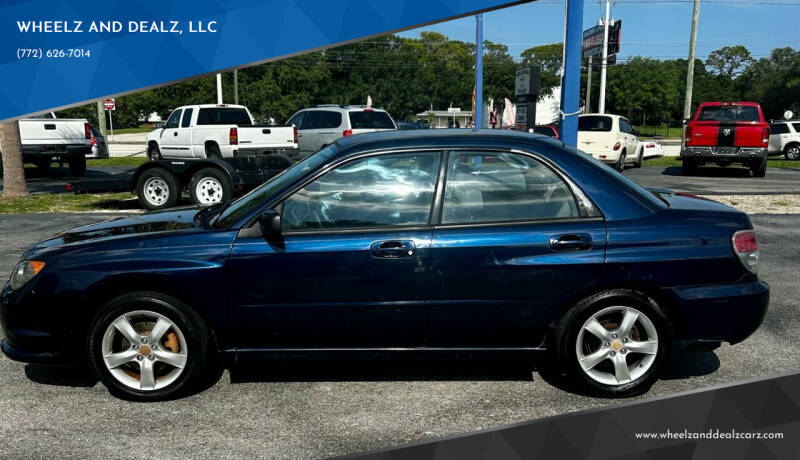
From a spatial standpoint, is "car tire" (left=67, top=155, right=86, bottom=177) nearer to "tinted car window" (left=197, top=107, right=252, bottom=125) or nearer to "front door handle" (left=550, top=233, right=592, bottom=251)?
"tinted car window" (left=197, top=107, right=252, bottom=125)

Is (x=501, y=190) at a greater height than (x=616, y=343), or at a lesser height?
greater

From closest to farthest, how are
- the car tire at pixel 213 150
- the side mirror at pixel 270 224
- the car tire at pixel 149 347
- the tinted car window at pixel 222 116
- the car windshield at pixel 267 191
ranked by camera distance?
the side mirror at pixel 270 224 → the car tire at pixel 149 347 → the car windshield at pixel 267 191 → the car tire at pixel 213 150 → the tinted car window at pixel 222 116

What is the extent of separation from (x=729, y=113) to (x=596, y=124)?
3.76m

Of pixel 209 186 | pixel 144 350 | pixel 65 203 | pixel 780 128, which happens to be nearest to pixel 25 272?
pixel 144 350

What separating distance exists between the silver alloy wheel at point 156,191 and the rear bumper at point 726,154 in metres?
14.8

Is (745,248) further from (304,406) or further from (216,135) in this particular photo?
(216,135)

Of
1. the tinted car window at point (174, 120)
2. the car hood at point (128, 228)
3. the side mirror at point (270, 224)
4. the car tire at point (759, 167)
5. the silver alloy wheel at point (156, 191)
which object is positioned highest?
the tinted car window at point (174, 120)

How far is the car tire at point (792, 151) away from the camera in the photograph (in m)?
28.3

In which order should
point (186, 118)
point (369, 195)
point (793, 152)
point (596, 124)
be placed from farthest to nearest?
point (793, 152) < point (596, 124) < point (186, 118) < point (369, 195)

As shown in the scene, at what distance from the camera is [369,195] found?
414 centimetres

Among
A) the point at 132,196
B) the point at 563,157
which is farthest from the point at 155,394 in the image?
the point at 132,196

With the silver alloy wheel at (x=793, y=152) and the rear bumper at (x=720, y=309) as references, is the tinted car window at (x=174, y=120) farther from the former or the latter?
the silver alloy wheel at (x=793, y=152)

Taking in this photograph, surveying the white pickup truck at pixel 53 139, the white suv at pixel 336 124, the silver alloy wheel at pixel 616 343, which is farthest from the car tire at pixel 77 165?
the silver alloy wheel at pixel 616 343

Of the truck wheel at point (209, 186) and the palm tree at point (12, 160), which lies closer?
the truck wheel at point (209, 186)
